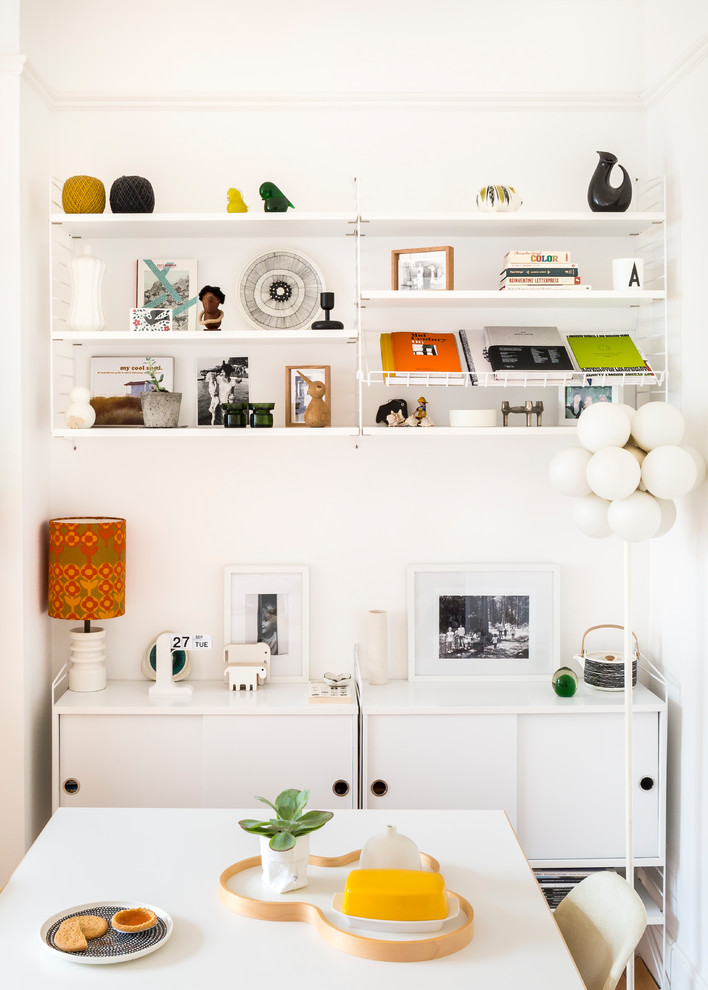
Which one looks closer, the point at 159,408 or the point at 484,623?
the point at 159,408

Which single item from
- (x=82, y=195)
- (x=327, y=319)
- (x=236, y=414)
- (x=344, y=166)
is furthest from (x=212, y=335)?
(x=344, y=166)

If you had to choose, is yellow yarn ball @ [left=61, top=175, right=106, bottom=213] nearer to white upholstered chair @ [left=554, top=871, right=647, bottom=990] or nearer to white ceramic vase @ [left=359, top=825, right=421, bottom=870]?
white ceramic vase @ [left=359, top=825, right=421, bottom=870]

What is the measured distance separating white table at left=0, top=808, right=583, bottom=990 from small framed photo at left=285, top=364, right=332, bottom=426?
1.30m

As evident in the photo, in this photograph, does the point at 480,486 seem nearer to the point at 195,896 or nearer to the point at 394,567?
the point at 394,567

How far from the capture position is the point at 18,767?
103 inches

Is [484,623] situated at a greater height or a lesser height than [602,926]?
greater

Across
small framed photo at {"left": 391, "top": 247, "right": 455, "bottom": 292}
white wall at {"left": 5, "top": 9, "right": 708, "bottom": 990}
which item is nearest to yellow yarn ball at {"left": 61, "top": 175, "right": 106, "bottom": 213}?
white wall at {"left": 5, "top": 9, "right": 708, "bottom": 990}

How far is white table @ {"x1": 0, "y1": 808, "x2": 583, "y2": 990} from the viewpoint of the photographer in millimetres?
1387

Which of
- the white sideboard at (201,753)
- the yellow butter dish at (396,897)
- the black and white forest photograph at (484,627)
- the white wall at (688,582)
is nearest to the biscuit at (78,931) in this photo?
the yellow butter dish at (396,897)

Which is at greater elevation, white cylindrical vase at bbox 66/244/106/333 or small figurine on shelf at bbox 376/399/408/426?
white cylindrical vase at bbox 66/244/106/333

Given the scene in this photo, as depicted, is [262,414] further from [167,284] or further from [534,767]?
[534,767]

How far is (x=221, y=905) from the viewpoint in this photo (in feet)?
5.21

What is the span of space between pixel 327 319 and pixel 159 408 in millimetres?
590

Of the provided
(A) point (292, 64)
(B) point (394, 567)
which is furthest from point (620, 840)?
(A) point (292, 64)
